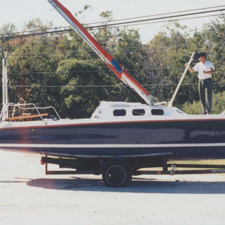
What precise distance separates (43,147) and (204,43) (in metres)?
36.9

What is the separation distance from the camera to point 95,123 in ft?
38.8

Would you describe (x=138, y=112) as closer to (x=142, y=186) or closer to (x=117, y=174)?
(x=117, y=174)

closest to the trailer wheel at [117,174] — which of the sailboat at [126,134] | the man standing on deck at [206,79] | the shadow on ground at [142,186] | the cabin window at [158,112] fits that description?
the shadow on ground at [142,186]

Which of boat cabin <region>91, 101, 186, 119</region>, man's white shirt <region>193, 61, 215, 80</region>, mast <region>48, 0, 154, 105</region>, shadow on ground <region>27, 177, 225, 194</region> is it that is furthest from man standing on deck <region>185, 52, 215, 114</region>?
shadow on ground <region>27, 177, 225, 194</region>

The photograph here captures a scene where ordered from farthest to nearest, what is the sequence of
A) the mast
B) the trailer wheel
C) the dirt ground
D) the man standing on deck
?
the mast < the man standing on deck < the trailer wheel < the dirt ground

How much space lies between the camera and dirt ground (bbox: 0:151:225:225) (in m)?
8.46

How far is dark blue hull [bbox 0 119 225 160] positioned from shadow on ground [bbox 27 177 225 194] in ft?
2.64

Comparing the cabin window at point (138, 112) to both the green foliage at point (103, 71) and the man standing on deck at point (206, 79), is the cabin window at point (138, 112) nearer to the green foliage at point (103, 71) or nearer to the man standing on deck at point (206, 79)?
the man standing on deck at point (206, 79)

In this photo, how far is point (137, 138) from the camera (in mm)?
11773

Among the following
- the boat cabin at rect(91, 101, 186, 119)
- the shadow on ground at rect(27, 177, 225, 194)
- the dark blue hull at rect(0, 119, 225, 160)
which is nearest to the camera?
the shadow on ground at rect(27, 177, 225, 194)

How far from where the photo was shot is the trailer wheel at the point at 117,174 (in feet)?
38.7

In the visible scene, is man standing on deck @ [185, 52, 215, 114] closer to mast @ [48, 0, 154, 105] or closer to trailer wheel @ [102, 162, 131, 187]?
mast @ [48, 0, 154, 105]

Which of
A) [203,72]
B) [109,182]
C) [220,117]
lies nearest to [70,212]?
[109,182]

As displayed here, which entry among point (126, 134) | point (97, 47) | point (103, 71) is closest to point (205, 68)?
point (126, 134)
